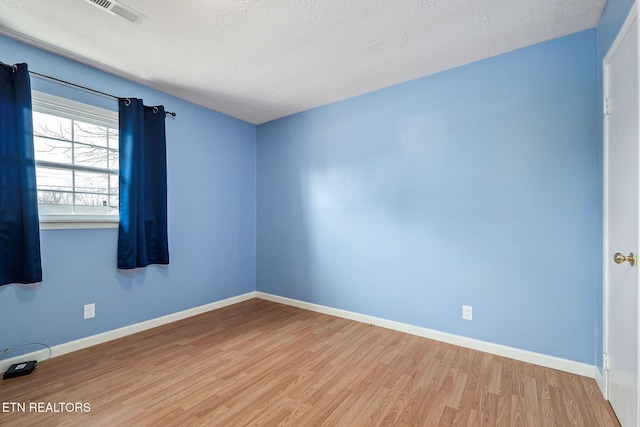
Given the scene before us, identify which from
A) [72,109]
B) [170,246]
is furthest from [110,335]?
[72,109]

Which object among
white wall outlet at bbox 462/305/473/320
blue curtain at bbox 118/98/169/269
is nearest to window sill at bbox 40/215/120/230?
blue curtain at bbox 118/98/169/269

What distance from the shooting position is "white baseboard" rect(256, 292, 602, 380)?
2072 mm

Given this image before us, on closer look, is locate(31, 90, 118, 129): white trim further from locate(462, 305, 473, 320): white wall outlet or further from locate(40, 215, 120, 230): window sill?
locate(462, 305, 473, 320): white wall outlet

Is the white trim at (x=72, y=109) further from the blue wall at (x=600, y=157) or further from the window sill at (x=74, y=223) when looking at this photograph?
the blue wall at (x=600, y=157)

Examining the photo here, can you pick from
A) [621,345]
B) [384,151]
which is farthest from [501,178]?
[621,345]

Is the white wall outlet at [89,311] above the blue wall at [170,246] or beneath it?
beneath

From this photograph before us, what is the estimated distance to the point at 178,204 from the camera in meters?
3.22

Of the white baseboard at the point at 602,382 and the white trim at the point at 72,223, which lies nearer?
the white baseboard at the point at 602,382

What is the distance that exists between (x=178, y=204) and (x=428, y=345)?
3011 millimetres

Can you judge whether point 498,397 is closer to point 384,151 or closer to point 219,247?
point 384,151

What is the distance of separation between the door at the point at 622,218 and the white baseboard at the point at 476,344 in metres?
0.32

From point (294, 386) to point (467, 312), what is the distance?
1.64m

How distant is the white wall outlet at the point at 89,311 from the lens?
2.51 metres

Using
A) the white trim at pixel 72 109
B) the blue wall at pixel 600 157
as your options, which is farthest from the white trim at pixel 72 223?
the blue wall at pixel 600 157
